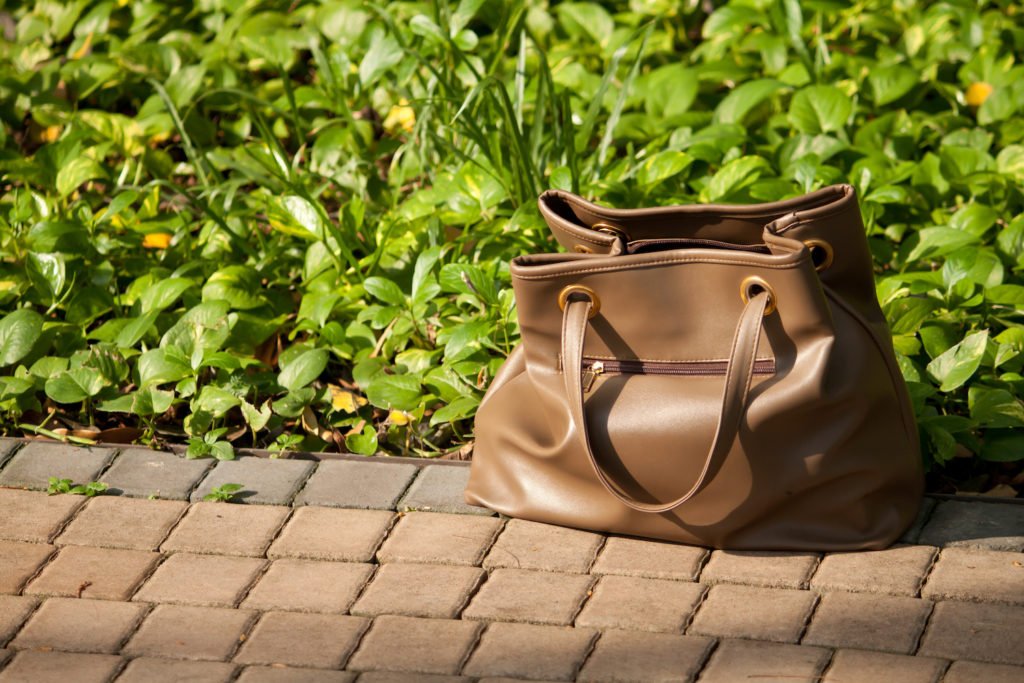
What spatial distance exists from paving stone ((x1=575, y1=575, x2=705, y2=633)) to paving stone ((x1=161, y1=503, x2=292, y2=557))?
0.75 m

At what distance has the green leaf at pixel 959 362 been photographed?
3.06 metres

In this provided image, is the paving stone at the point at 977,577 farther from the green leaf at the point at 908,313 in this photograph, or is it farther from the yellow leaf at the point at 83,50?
the yellow leaf at the point at 83,50

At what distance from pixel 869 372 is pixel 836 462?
0.19 metres

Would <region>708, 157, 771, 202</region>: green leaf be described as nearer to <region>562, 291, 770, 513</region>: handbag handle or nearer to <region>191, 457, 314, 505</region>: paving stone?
<region>562, 291, 770, 513</region>: handbag handle

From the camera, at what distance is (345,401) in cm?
346

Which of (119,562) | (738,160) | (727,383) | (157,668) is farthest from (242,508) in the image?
(738,160)

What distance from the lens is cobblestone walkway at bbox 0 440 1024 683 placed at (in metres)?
2.37

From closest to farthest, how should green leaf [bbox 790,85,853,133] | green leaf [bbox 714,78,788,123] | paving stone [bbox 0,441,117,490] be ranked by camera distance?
paving stone [bbox 0,441,117,490] < green leaf [bbox 790,85,853,133] < green leaf [bbox 714,78,788,123]

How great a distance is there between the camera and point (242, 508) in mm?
2994

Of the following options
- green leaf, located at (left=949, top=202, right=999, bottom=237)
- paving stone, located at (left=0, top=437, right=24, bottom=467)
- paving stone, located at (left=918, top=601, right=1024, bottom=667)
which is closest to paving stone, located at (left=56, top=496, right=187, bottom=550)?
paving stone, located at (left=0, top=437, right=24, bottom=467)

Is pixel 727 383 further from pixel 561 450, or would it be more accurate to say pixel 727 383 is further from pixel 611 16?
pixel 611 16

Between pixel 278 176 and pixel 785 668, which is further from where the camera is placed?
pixel 278 176

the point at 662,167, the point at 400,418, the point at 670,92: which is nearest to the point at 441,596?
the point at 400,418

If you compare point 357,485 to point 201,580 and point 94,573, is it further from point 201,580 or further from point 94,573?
point 94,573
